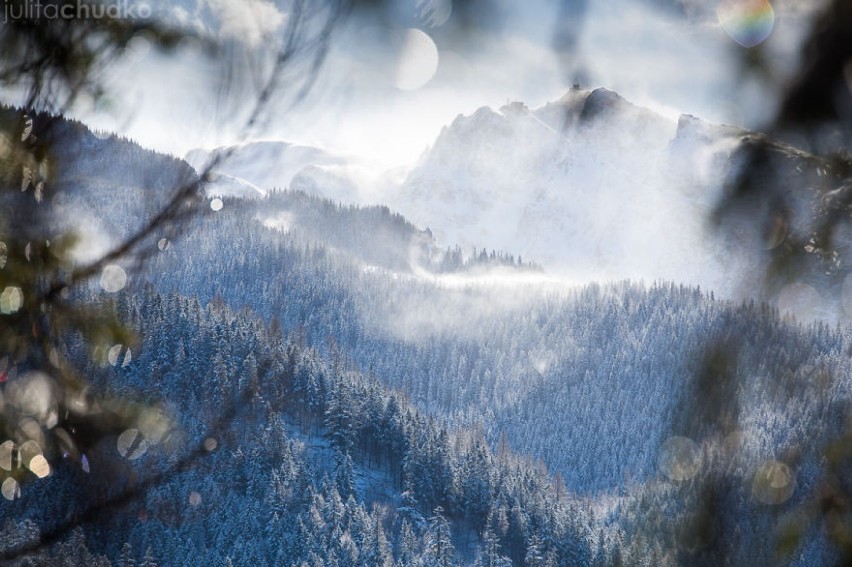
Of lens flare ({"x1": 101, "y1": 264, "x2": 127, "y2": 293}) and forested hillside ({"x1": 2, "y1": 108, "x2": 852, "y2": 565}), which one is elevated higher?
lens flare ({"x1": 101, "y1": 264, "x2": 127, "y2": 293})

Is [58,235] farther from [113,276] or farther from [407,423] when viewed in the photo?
[407,423]

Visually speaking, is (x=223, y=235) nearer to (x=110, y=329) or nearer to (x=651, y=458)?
(x=651, y=458)

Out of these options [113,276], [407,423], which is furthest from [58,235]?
[407,423]

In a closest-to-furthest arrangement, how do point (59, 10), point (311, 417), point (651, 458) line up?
point (59, 10) → point (311, 417) → point (651, 458)

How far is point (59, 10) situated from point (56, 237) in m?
1.16

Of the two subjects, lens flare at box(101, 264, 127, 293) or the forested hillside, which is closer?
the forested hillside

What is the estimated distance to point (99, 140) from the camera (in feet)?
13.0

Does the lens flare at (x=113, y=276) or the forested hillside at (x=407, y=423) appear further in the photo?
the lens flare at (x=113, y=276)

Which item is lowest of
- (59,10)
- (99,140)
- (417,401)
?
(417,401)

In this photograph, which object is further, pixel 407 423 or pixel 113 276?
pixel 407 423

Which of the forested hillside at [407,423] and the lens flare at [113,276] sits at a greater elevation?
the lens flare at [113,276]

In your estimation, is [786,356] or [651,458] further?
[651,458]

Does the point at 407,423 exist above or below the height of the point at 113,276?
below

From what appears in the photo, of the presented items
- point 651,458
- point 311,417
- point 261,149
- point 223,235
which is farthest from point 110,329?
point 223,235
